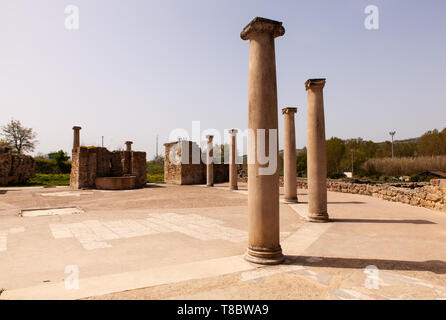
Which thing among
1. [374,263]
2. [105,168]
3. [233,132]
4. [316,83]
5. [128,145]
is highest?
[316,83]

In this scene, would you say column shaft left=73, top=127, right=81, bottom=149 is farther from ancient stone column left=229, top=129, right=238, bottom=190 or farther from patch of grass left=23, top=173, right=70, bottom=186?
ancient stone column left=229, top=129, right=238, bottom=190

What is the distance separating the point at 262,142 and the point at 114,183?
56.4ft

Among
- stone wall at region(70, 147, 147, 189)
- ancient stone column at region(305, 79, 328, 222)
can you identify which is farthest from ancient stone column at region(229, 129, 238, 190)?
ancient stone column at region(305, 79, 328, 222)

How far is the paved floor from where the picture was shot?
3414mm

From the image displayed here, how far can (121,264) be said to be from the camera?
14.7ft

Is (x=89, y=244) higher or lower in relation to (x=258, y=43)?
lower

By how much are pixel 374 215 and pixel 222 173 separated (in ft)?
63.2

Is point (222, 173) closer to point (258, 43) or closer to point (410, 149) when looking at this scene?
point (258, 43)

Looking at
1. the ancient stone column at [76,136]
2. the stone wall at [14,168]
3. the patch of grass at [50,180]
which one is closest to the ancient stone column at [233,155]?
the ancient stone column at [76,136]

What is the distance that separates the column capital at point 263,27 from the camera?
15.1ft

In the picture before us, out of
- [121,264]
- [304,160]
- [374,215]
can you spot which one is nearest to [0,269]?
[121,264]

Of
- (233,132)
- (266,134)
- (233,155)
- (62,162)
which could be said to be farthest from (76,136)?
(266,134)

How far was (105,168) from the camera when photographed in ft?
69.8

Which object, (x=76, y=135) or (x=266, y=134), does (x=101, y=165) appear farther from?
(x=266, y=134)
